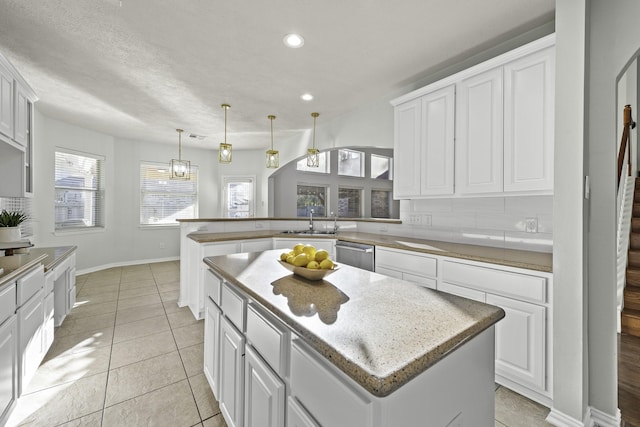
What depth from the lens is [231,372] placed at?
4.38ft

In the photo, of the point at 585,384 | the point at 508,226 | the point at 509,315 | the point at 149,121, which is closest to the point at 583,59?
the point at 508,226

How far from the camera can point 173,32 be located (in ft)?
7.14

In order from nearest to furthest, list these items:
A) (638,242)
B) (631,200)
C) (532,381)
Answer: (532,381), (638,242), (631,200)

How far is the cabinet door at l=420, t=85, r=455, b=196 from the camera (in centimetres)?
247

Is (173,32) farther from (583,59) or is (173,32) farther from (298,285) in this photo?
(583,59)

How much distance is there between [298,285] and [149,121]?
15.0 ft

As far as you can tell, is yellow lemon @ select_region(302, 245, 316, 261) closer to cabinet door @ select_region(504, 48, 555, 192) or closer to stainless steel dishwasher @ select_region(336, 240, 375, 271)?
stainless steel dishwasher @ select_region(336, 240, 375, 271)

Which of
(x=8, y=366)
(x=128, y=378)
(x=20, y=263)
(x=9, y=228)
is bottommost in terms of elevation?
(x=128, y=378)

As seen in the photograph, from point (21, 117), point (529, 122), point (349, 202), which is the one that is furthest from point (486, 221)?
point (349, 202)

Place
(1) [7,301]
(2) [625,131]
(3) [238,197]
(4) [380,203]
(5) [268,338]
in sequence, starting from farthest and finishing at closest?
1. (4) [380,203]
2. (3) [238,197]
3. (2) [625,131]
4. (1) [7,301]
5. (5) [268,338]

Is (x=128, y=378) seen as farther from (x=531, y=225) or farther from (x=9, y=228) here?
(x=531, y=225)

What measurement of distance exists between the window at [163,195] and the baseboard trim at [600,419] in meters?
6.32

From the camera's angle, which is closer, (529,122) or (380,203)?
(529,122)

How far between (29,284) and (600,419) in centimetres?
356
